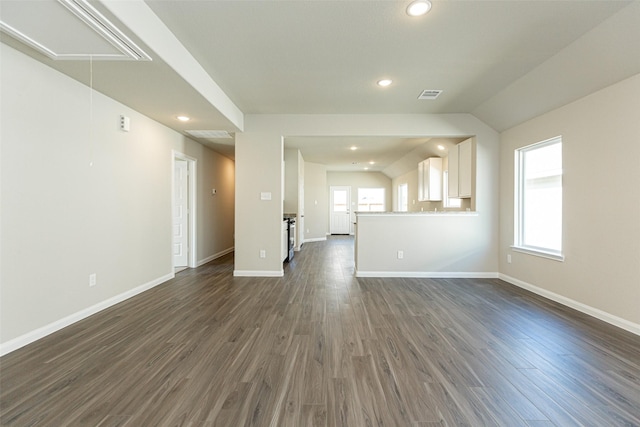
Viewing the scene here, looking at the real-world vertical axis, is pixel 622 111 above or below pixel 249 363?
above

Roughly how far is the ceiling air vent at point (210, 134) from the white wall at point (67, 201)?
62cm

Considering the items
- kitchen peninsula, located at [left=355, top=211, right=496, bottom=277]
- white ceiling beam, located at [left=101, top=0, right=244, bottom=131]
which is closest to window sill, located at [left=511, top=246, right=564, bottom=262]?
kitchen peninsula, located at [left=355, top=211, right=496, bottom=277]

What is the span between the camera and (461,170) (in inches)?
188

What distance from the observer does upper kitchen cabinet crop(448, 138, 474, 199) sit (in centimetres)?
454

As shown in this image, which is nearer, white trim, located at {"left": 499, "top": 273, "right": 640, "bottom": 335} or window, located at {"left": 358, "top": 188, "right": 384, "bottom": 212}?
white trim, located at {"left": 499, "top": 273, "right": 640, "bottom": 335}

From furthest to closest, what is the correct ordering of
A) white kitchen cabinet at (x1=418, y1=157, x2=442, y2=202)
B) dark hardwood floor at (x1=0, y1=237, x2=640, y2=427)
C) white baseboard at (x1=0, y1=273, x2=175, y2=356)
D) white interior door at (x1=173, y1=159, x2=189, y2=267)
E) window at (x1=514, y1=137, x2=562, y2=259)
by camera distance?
white kitchen cabinet at (x1=418, y1=157, x2=442, y2=202) → white interior door at (x1=173, y1=159, x2=189, y2=267) → window at (x1=514, y1=137, x2=562, y2=259) → white baseboard at (x1=0, y1=273, x2=175, y2=356) → dark hardwood floor at (x1=0, y1=237, x2=640, y2=427)

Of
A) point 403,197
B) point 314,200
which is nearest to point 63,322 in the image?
point 314,200

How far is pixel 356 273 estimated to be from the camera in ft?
15.0

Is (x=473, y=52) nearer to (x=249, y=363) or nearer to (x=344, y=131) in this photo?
(x=344, y=131)

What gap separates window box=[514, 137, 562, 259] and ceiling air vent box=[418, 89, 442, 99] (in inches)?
59.7

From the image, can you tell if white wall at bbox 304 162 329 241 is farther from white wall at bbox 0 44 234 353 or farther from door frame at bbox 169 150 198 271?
white wall at bbox 0 44 234 353

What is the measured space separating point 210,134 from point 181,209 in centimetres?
151

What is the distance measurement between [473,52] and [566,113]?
1521mm

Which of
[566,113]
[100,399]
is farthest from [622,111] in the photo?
[100,399]
